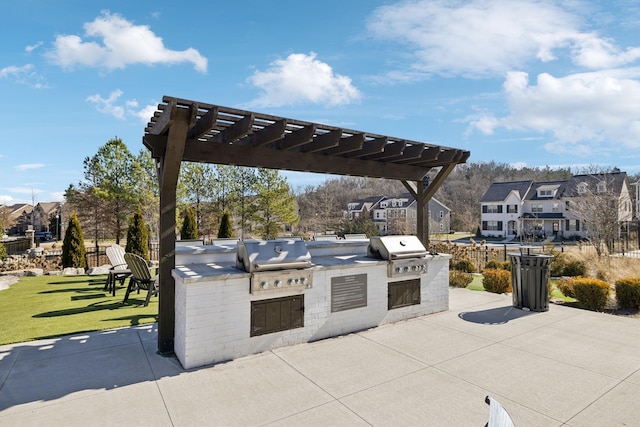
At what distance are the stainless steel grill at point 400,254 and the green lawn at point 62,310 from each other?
399cm

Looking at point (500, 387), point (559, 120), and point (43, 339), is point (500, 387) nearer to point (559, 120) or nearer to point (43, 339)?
point (43, 339)

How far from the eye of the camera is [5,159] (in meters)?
18.5

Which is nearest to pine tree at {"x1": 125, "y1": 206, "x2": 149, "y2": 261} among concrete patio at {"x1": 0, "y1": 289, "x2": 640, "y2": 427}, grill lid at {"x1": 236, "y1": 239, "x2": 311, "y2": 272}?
concrete patio at {"x1": 0, "y1": 289, "x2": 640, "y2": 427}

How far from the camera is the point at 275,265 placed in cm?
426

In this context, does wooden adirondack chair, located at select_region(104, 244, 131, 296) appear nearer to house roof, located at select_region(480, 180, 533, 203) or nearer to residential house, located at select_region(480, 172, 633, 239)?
residential house, located at select_region(480, 172, 633, 239)

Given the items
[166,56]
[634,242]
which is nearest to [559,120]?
[634,242]

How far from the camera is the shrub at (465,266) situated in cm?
1152

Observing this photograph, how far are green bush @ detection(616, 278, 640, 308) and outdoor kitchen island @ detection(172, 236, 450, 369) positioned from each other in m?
3.78

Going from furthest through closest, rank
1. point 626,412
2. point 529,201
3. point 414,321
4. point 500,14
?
point 529,201 < point 500,14 < point 414,321 < point 626,412

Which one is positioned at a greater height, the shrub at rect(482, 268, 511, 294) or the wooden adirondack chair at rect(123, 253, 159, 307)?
the wooden adirondack chair at rect(123, 253, 159, 307)

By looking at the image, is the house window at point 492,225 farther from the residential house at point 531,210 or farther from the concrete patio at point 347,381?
the concrete patio at point 347,381

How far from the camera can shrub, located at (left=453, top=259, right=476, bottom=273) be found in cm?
1152

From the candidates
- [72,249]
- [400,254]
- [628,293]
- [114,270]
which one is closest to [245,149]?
[400,254]

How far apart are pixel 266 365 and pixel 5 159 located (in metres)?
22.5
